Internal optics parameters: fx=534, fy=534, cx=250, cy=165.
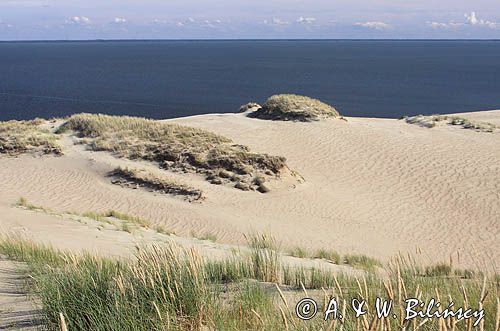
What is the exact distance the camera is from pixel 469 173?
68.2ft

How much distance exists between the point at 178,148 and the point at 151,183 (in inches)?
123

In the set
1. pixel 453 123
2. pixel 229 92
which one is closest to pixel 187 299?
pixel 453 123

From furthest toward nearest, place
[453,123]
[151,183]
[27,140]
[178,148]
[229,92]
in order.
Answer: [229,92] < [453,123] < [27,140] < [178,148] < [151,183]

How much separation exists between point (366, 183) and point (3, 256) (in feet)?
49.2

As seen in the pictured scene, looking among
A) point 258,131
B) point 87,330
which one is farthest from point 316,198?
point 87,330

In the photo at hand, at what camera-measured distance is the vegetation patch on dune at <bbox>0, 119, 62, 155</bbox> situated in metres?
23.4

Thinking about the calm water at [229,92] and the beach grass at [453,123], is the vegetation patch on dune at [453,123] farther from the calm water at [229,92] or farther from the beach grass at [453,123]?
the calm water at [229,92]

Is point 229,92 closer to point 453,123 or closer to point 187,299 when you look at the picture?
point 453,123

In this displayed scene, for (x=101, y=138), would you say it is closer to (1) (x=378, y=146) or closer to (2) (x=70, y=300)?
(1) (x=378, y=146)

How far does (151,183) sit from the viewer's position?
19156 mm

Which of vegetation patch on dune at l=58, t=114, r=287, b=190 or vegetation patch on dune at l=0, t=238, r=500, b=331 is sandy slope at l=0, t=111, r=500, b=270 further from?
→ vegetation patch on dune at l=0, t=238, r=500, b=331

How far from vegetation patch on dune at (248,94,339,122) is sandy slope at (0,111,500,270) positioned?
10.3 feet

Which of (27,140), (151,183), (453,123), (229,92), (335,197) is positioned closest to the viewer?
(335,197)

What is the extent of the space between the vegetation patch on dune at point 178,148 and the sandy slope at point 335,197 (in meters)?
0.79
